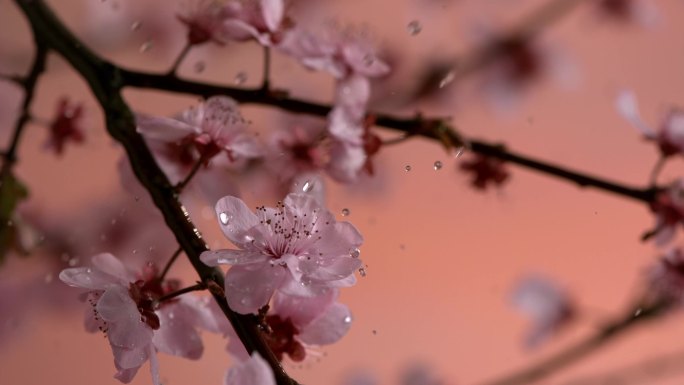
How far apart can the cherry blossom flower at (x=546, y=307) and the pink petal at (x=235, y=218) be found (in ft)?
2.64

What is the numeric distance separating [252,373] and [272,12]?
9.4 inches

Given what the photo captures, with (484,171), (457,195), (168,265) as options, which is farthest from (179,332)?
(457,195)

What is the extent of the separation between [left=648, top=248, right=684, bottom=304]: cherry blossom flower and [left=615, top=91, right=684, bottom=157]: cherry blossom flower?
7 centimetres

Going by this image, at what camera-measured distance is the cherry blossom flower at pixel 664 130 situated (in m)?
0.52

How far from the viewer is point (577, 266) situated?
0.96 m

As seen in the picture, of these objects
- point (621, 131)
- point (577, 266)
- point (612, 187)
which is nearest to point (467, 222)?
point (577, 266)

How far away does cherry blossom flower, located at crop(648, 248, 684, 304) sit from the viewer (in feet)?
1.72

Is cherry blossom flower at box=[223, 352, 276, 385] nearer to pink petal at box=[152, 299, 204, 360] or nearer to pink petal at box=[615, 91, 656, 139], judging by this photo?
Answer: pink petal at box=[152, 299, 204, 360]

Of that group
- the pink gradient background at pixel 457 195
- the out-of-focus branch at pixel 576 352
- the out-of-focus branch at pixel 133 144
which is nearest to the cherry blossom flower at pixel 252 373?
Answer: the out-of-focus branch at pixel 133 144

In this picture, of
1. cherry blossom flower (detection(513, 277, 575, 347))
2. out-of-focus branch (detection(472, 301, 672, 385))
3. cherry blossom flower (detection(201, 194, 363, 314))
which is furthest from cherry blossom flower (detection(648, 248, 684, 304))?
cherry blossom flower (detection(513, 277, 575, 347))

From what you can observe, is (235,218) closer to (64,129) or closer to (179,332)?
(179,332)

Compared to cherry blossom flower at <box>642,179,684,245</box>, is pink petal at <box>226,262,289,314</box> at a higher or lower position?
lower

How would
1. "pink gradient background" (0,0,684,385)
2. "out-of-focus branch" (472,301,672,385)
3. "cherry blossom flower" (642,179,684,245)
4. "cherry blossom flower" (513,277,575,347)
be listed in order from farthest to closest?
1. "cherry blossom flower" (513,277,575,347)
2. "out-of-focus branch" (472,301,672,385)
3. "pink gradient background" (0,0,684,385)
4. "cherry blossom flower" (642,179,684,245)

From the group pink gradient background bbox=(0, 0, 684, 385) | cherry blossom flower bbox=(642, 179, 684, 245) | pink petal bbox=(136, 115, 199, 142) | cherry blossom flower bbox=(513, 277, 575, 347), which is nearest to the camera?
pink petal bbox=(136, 115, 199, 142)
